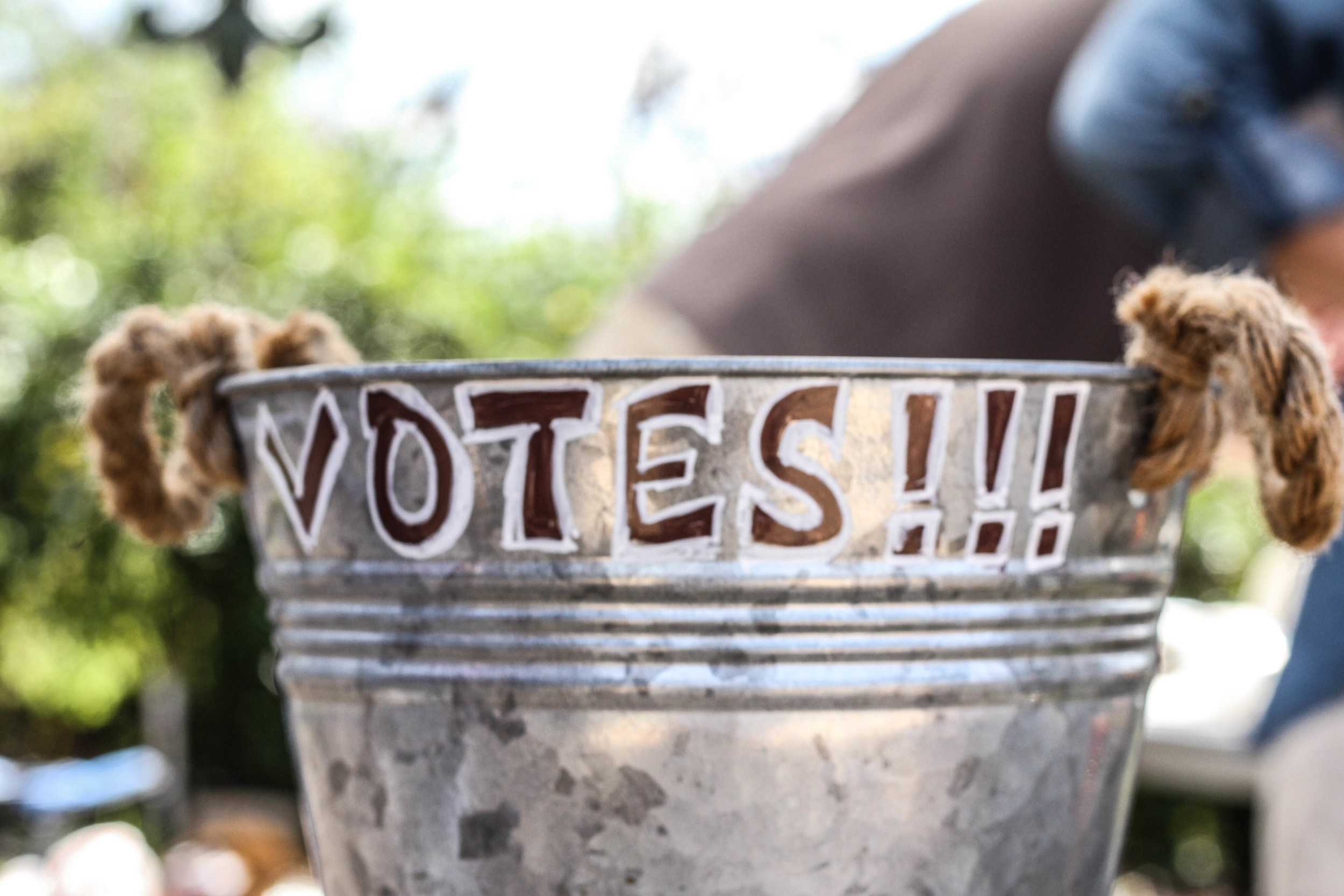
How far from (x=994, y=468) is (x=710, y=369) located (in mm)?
137

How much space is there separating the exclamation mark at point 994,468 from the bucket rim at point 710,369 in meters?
0.01

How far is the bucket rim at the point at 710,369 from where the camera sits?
1.91ft

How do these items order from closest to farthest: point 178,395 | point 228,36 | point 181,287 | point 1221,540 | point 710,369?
point 710,369 < point 178,395 < point 228,36 < point 181,287 < point 1221,540

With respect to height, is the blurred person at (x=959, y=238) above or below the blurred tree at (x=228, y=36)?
below

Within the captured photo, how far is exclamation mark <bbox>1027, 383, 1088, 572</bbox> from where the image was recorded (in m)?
0.63

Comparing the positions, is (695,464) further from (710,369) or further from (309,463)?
(309,463)

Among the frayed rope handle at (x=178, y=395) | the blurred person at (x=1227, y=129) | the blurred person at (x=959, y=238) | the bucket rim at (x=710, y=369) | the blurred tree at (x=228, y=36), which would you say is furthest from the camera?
the blurred tree at (x=228, y=36)

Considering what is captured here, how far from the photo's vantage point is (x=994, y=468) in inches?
24.4

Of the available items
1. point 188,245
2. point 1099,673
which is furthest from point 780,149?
point 1099,673

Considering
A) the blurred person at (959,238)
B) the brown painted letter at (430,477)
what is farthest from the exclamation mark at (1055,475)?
the blurred person at (959,238)

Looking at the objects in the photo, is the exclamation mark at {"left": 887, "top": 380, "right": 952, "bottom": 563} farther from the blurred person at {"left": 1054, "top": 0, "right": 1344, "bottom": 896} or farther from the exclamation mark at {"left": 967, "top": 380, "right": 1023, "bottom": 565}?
the blurred person at {"left": 1054, "top": 0, "right": 1344, "bottom": 896}

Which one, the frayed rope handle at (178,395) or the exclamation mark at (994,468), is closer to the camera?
the exclamation mark at (994,468)

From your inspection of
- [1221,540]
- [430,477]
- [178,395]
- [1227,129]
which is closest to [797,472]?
[430,477]

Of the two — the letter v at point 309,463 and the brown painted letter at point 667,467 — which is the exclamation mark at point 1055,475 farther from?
the letter v at point 309,463
